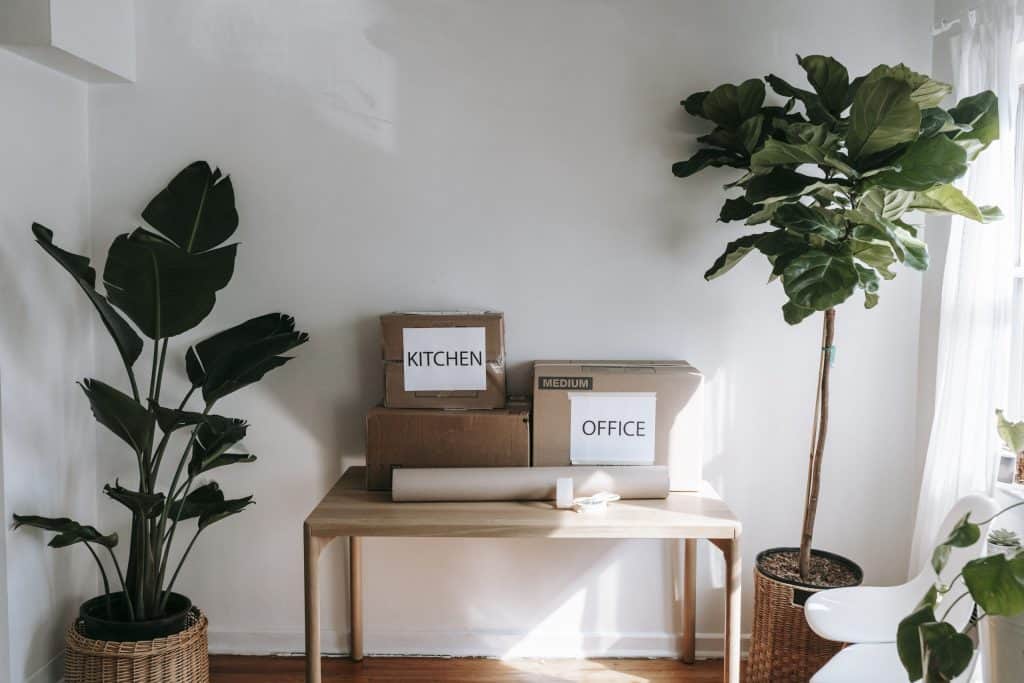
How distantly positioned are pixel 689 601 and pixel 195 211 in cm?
209

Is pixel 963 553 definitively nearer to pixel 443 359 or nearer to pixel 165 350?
pixel 443 359

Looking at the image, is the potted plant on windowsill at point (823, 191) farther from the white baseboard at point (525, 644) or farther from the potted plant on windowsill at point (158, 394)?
the potted plant on windowsill at point (158, 394)

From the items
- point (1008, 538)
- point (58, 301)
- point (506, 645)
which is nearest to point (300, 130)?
point (58, 301)

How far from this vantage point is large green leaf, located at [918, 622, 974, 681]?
64.2 inches

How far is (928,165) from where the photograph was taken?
2266 millimetres

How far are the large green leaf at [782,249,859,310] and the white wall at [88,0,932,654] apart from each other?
0.70 m

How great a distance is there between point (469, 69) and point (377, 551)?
5.53 ft

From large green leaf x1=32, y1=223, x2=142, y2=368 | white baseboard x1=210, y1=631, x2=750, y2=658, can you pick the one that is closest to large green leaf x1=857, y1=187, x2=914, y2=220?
white baseboard x1=210, y1=631, x2=750, y2=658

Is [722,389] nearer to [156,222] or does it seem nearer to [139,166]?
[156,222]

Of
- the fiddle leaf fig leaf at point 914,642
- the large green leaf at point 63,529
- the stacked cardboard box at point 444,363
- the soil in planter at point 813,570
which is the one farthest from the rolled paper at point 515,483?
the fiddle leaf fig leaf at point 914,642

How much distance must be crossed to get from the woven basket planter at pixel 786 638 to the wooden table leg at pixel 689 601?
0.30 m

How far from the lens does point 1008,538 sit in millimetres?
1837

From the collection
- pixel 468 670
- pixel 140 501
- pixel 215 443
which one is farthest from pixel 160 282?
pixel 468 670

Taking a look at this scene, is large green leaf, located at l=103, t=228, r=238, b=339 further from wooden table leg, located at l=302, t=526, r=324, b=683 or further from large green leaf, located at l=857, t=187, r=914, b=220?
large green leaf, located at l=857, t=187, r=914, b=220
